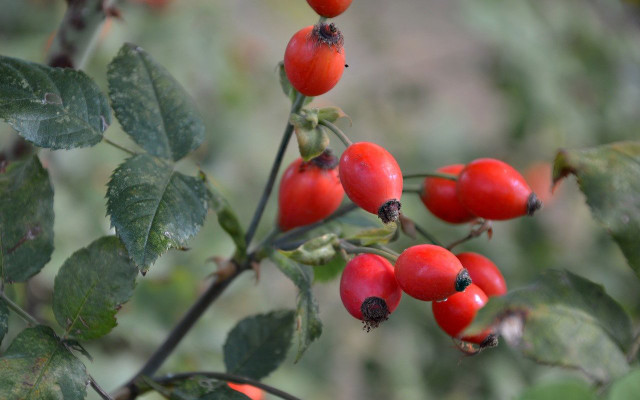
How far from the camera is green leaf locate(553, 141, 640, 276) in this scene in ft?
3.00

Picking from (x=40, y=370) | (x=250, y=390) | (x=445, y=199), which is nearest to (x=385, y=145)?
(x=250, y=390)

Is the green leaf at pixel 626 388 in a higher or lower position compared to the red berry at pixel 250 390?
higher

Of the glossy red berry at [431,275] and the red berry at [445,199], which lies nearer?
the glossy red berry at [431,275]

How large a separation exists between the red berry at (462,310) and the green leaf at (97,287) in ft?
1.56

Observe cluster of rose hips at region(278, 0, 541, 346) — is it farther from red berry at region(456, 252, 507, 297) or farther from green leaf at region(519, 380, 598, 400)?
green leaf at region(519, 380, 598, 400)

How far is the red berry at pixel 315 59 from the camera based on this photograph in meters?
1.00

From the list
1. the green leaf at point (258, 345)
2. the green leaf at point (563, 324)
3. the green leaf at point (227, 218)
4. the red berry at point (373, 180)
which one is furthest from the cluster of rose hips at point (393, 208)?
the green leaf at point (258, 345)

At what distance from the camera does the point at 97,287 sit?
987 millimetres

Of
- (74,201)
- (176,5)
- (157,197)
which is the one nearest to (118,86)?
(157,197)

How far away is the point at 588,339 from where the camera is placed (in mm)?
835

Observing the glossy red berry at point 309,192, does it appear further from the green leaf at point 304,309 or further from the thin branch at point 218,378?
the thin branch at point 218,378

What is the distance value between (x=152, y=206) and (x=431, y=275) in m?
0.42

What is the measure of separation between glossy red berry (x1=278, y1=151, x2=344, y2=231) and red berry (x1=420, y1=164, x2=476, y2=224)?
0.16 m

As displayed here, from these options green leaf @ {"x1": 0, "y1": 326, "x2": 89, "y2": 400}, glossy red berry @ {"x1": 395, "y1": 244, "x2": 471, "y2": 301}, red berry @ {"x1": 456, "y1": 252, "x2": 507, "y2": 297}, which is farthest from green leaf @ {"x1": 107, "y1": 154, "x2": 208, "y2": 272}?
red berry @ {"x1": 456, "y1": 252, "x2": 507, "y2": 297}
